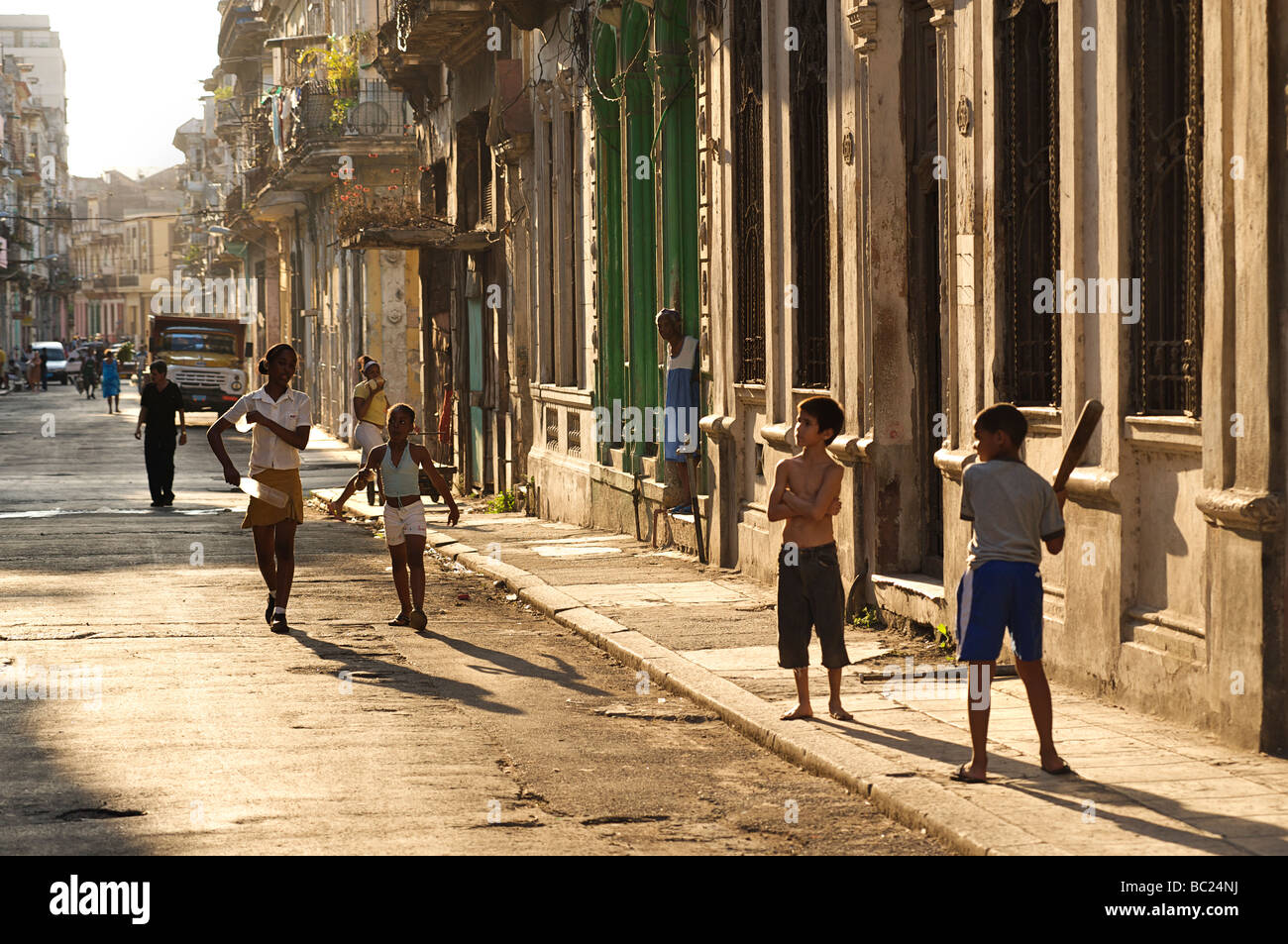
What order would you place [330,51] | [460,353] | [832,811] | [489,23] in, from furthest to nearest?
[330,51] → [460,353] → [489,23] → [832,811]

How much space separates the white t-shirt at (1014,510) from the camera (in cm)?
767

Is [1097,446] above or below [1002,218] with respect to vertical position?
below

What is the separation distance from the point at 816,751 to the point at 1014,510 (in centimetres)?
144

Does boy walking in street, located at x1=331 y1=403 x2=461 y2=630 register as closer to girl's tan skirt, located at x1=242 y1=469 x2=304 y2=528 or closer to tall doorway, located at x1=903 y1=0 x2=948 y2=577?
girl's tan skirt, located at x1=242 y1=469 x2=304 y2=528

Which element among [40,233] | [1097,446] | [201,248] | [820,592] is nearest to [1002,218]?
[1097,446]

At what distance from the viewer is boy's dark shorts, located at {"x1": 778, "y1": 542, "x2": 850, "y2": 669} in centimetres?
922

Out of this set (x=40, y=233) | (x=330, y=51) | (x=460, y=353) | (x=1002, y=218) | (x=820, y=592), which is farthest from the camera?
(x=40, y=233)

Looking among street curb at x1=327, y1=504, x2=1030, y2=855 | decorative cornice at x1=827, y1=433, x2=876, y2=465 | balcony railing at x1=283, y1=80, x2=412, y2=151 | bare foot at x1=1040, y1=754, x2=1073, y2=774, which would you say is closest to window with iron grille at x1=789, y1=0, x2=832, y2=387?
decorative cornice at x1=827, y1=433, x2=876, y2=465

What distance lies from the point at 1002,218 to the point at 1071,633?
7.77 feet

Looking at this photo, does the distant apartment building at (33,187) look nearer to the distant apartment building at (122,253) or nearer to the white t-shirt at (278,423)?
the distant apartment building at (122,253)

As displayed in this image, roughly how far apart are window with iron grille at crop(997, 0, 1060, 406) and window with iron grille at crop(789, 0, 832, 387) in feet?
9.17

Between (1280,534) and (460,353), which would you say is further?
(460,353)
